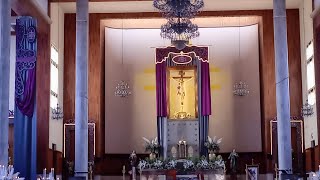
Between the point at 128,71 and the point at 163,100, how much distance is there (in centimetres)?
268

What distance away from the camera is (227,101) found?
95.3 feet

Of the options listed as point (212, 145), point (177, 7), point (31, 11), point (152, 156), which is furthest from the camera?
point (212, 145)

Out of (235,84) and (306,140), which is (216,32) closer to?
(235,84)

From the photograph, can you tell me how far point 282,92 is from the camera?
23.2m

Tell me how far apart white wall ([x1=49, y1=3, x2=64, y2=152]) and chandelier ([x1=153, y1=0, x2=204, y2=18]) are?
8823 mm

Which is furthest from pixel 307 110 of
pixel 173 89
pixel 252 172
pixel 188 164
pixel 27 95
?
pixel 27 95

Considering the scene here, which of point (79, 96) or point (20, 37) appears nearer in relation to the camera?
point (20, 37)

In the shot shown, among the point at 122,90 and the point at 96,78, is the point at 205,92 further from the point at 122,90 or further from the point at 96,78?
the point at 96,78

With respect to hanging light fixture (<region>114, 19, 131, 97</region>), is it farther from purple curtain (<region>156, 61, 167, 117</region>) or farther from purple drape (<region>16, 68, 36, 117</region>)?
purple drape (<region>16, 68, 36, 117</region>)

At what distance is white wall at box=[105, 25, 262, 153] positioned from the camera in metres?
28.7

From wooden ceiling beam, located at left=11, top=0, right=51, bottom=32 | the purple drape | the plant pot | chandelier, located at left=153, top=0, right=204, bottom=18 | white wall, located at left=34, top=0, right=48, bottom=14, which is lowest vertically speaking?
the plant pot

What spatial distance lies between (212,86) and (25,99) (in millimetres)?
10637

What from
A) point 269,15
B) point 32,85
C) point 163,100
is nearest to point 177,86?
point 163,100

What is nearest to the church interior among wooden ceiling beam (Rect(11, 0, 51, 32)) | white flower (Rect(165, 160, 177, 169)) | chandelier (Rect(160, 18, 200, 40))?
white flower (Rect(165, 160, 177, 169))
